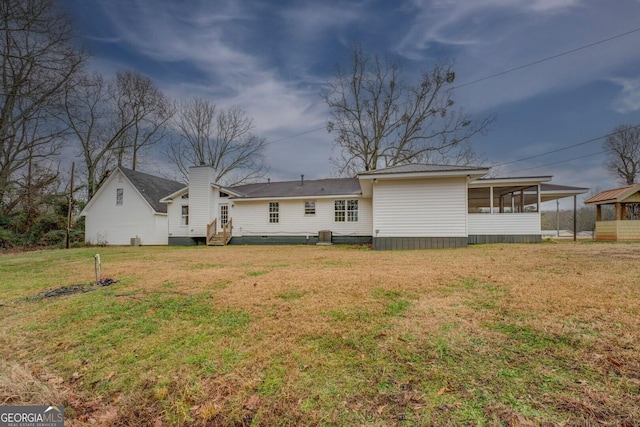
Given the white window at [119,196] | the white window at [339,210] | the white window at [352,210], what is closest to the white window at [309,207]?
the white window at [339,210]

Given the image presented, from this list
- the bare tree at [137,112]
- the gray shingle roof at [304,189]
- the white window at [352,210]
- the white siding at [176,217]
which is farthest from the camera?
the bare tree at [137,112]

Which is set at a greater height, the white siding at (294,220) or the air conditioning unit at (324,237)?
the white siding at (294,220)

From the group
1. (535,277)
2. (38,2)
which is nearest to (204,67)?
(38,2)

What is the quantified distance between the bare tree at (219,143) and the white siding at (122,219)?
7.65 metres

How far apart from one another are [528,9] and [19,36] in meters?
25.5

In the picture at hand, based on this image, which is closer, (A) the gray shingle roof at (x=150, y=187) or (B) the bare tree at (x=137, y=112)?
(A) the gray shingle roof at (x=150, y=187)

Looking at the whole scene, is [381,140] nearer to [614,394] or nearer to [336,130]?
[336,130]

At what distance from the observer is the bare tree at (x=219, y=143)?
26625mm

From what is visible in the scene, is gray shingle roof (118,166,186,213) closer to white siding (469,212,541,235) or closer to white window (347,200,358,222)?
white window (347,200,358,222)

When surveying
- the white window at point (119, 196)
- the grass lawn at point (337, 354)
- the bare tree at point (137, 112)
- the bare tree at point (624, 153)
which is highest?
the bare tree at point (137, 112)

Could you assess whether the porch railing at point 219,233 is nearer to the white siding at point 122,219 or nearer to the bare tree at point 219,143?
the white siding at point 122,219

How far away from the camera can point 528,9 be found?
428 inches

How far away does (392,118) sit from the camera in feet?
75.9

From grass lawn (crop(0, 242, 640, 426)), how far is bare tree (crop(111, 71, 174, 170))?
24.6 metres
